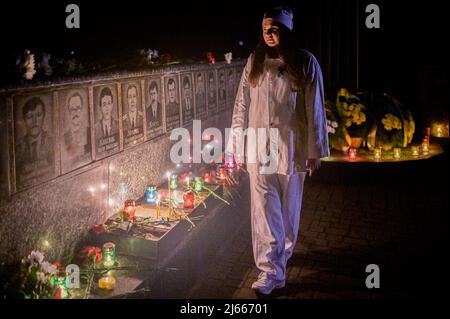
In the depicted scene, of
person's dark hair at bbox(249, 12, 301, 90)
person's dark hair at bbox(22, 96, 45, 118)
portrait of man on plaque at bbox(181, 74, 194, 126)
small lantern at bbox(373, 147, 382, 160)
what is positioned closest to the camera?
person's dark hair at bbox(22, 96, 45, 118)

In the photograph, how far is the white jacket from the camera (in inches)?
176

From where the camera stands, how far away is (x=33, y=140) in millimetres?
3836

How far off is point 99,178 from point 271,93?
80.1 inches

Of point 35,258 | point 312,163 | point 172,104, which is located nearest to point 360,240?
point 312,163

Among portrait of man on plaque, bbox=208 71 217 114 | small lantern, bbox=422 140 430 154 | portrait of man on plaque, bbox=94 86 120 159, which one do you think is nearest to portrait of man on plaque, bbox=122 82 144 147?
portrait of man on plaque, bbox=94 86 120 159

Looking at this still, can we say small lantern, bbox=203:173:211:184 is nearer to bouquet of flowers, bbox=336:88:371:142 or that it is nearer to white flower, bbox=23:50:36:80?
white flower, bbox=23:50:36:80

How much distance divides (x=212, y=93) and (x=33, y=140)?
4.36 meters

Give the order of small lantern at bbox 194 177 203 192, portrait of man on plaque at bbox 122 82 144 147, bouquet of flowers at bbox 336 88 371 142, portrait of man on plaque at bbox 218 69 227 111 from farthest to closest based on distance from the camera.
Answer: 1. bouquet of flowers at bbox 336 88 371 142
2. portrait of man on plaque at bbox 218 69 227 111
3. small lantern at bbox 194 177 203 192
4. portrait of man on plaque at bbox 122 82 144 147

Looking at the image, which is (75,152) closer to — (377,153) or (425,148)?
(377,153)

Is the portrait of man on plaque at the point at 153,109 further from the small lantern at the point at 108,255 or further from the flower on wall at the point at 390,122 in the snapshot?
the flower on wall at the point at 390,122

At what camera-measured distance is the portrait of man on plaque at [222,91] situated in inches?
324

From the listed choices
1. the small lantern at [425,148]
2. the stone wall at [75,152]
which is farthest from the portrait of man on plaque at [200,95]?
the small lantern at [425,148]

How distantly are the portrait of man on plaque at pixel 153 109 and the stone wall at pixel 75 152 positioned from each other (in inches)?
0.5

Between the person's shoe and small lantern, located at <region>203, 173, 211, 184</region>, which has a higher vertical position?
small lantern, located at <region>203, 173, 211, 184</region>
